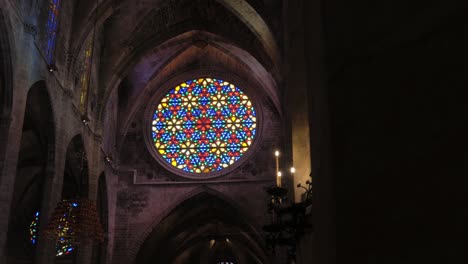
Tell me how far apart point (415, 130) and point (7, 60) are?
35.4ft

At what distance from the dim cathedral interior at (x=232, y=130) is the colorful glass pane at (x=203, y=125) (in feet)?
0.19

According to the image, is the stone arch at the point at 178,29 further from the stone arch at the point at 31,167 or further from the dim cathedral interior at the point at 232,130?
the stone arch at the point at 31,167

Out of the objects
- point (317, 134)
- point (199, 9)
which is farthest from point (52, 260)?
point (317, 134)

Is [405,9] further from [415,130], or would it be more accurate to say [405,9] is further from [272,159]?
[272,159]

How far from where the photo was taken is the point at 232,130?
71.9 feet

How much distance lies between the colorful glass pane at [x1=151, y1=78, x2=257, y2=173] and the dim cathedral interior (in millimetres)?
59

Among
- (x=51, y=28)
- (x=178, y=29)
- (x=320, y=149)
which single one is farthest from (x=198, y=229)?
(x=320, y=149)

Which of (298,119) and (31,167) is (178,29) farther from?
(298,119)

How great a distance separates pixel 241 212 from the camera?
20797 mm

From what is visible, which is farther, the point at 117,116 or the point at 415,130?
the point at 117,116

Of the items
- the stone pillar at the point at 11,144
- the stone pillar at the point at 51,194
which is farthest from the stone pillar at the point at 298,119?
the stone pillar at the point at 51,194

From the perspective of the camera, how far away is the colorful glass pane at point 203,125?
2155 centimetres

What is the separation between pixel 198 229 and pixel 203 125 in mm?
6856

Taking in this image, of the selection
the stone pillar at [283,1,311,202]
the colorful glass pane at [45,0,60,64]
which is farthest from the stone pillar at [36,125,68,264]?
the stone pillar at [283,1,311,202]
